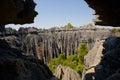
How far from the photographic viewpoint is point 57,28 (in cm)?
7412

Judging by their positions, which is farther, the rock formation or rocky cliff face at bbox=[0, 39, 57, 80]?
the rock formation

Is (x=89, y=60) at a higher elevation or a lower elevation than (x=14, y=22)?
lower

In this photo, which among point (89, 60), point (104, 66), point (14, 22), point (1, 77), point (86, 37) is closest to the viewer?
point (1, 77)

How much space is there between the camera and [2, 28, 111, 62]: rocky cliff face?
66062 millimetres

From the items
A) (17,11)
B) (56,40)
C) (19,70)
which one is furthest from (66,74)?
(56,40)

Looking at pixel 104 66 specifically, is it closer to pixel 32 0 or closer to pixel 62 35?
pixel 32 0

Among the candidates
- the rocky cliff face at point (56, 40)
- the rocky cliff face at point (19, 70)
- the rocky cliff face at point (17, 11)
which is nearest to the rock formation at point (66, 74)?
the rocky cliff face at point (19, 70)

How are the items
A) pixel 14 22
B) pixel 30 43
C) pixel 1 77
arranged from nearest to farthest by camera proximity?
pixel 1 77 < pixel 14 22 < pixel 30 43

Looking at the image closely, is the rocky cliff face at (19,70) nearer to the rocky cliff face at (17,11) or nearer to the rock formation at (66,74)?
the rocky cliff face at (17,11)

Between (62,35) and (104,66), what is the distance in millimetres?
54394

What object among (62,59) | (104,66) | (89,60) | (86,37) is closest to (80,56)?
(62,59)

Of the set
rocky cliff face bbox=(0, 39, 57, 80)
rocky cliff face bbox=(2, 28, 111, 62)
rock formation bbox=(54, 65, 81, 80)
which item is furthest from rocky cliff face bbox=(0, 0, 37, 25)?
rocky cliff face bbox=(2, 28, 111, 62)

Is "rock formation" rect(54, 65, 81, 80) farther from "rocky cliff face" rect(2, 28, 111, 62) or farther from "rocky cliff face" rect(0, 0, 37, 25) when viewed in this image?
"rocky cliff face" rect(2, 28, 111, 62)

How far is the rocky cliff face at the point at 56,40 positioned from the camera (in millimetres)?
66062
